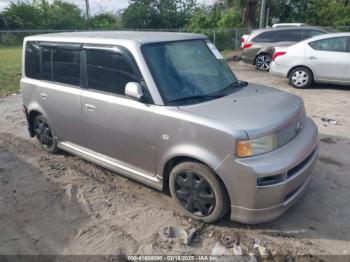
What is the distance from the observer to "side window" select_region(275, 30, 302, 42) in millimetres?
11906

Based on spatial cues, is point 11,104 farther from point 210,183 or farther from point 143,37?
point 210,183

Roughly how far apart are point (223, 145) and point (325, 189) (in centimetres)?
187

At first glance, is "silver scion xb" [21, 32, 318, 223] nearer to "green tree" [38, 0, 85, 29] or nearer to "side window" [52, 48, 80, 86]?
"side window" [52, 48, 80, 86]

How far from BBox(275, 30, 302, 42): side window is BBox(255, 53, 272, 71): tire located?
0.69 m

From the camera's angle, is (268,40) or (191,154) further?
(268,40)

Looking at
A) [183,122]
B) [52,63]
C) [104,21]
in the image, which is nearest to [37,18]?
[104,21]

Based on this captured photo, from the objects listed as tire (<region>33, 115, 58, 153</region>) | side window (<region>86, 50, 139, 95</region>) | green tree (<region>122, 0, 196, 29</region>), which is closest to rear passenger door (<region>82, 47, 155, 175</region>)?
side window (<region>86, 50, 139, 95</region>)

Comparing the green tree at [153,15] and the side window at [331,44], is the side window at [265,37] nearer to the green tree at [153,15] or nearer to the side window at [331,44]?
the side window at [331,44]

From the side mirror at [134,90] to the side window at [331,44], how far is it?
709cm

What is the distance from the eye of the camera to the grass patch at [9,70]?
34.8ft

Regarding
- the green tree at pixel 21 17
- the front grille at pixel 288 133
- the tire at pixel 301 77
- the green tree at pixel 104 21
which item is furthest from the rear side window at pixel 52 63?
the green tree at pixel 21 17

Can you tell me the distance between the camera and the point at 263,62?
41.4ft

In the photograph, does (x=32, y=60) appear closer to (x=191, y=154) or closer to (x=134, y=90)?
(x=134, y=90)

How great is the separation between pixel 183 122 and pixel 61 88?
2113mm
